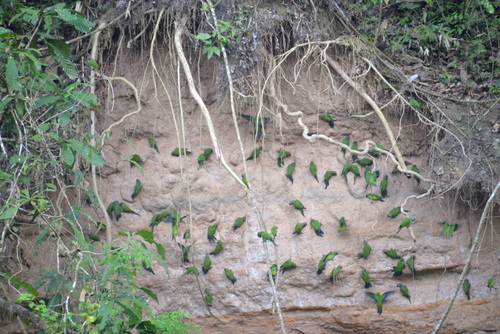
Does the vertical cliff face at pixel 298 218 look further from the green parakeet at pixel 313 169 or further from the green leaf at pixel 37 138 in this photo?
the green leaf at pixel 37 138

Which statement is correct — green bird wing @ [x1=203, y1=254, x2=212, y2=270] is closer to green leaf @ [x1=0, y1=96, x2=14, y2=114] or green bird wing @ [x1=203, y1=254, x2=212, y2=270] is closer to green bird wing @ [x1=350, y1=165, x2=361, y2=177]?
green bird wing @ [x1=350, y1=165, x2=361, y2=177]

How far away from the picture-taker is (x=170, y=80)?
5.30 m

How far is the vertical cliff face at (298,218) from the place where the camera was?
5.11 metres

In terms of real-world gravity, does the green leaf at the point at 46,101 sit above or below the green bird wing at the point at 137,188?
above

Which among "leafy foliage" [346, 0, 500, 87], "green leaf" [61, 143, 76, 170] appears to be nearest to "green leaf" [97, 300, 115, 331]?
"green leaf" [61, 143, 76, 170]

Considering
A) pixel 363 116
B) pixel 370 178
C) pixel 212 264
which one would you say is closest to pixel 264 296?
pixel 212 264

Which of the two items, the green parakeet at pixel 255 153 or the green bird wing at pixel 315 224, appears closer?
the green bird wing at pixel 315 224

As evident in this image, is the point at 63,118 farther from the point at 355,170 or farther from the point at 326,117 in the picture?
the point at 355,170

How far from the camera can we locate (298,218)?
17.3 feet

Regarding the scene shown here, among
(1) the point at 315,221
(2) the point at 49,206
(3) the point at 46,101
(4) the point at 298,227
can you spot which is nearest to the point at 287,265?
(4) the point at 298,227

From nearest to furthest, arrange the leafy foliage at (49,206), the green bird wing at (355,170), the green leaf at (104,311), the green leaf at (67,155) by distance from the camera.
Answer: the green leaf at (104,311), the leafy foliage at (49,206), the green leaf at (67,155), the green bird wing at (355,170)

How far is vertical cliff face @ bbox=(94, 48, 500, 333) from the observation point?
16.8 ft

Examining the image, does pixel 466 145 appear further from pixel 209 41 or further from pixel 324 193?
pixel 209 41

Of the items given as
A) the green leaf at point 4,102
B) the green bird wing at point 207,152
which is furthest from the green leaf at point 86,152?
the green bird wing at point 207,152
